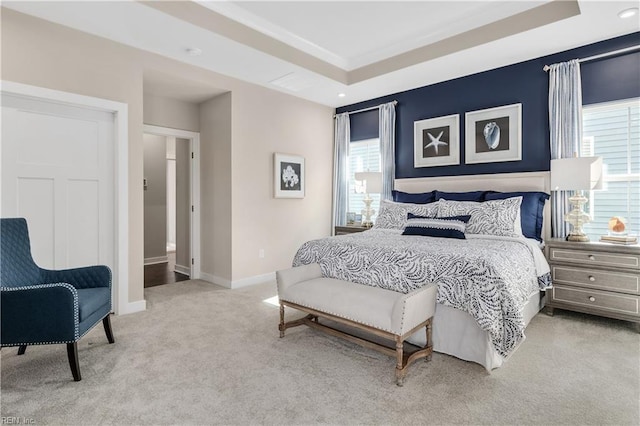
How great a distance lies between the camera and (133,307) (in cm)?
354

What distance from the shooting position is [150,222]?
20.9 feet

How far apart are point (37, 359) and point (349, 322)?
2.28m

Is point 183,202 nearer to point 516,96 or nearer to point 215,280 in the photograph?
point 215,280

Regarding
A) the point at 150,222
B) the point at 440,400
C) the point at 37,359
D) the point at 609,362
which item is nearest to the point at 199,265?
the point at 150,222

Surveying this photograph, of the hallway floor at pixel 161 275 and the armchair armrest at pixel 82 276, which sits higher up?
the armchair armrest at pixel 82 276

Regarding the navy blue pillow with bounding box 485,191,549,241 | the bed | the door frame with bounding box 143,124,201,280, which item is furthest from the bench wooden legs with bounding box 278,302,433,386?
the door frame with bounding box 143,124,201,280

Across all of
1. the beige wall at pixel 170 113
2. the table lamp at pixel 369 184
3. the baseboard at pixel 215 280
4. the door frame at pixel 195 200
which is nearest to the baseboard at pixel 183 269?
the door frame at pixel 195 200

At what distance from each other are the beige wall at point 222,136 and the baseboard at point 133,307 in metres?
0.07

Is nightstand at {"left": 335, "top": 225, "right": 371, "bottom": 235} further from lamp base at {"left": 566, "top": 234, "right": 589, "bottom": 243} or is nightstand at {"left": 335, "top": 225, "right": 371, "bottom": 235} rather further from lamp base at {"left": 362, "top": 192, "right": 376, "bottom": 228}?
lamp base at {"left": 566, "top": 234, "right": 589, "bottom": 243}

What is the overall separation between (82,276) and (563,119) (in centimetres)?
488

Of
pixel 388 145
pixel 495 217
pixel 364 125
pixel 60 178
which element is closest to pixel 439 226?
pixel 495 217

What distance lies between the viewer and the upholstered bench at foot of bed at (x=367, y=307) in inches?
84.0

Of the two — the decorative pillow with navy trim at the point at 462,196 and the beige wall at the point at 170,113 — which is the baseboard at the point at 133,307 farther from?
the decorative pillow with navy trim at the point at 462,196

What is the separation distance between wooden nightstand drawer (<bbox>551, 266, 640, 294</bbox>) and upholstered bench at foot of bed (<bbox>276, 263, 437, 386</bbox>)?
1774mm
